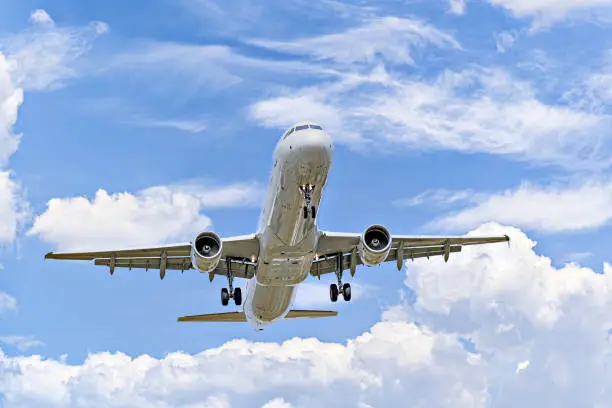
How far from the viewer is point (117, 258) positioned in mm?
52969

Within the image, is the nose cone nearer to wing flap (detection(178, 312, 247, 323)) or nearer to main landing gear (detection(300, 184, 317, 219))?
main landing gear (detection(300, 184, 317, 219))

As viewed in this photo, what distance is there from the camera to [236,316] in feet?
200

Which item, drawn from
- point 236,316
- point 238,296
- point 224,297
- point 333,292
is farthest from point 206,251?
point 236,316

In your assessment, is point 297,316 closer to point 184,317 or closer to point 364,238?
point 184,317

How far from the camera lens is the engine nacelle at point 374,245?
48.3 meters

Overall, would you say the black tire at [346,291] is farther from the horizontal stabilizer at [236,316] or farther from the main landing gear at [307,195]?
the main landing gear at [307,195]

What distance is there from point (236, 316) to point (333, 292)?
9.35 metres

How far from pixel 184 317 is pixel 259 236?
42.2 feet

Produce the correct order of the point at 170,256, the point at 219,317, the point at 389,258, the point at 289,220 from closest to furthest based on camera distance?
the point at 289,220 < the point at 170,256 < the point at 389,258 < the point at 219,317

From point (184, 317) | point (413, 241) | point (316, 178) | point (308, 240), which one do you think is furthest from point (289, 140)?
point (184, 317)

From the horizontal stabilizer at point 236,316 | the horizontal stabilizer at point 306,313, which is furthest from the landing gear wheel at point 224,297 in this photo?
the horizontal stabilizer at point 306,313

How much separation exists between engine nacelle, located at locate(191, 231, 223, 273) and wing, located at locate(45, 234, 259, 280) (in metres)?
1.61

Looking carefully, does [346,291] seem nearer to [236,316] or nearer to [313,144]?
[236,316]

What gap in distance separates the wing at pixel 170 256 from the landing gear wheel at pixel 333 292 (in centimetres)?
436
